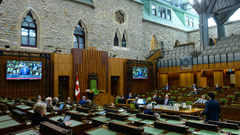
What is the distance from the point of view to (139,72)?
1650 cm

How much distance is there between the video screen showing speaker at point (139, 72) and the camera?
634 inches

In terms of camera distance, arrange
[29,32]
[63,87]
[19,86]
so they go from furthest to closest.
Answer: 1. [63,87]
2. [29,32]
3. [19,86]

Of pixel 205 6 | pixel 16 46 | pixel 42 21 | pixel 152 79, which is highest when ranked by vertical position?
pixel 205 6

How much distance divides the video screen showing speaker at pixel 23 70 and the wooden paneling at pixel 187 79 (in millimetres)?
12581

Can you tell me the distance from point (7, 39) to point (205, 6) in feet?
53.9

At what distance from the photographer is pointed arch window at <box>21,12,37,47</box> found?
41.1 ft

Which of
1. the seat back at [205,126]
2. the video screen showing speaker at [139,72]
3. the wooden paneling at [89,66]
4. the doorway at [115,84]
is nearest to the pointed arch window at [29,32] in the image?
the wooden paneling at [89,66]

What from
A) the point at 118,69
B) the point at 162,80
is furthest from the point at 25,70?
the point at 162,80

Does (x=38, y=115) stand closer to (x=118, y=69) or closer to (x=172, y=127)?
(x=172, y=127)

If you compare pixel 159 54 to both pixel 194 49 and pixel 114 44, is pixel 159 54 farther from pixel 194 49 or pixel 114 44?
pixel 114 44

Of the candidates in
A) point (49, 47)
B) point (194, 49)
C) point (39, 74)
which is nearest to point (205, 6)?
point (194, 49)

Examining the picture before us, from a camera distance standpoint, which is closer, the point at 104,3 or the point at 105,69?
the point at 105,69

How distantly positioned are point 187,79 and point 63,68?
37.1 feet

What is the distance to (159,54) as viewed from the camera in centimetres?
2020
